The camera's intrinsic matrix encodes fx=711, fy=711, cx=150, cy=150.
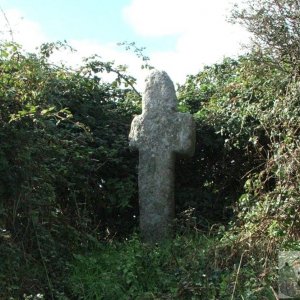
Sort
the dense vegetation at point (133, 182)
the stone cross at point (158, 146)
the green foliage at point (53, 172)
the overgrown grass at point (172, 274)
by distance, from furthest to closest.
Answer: the stone cross at point (158, 146)
the green foliage at point (53, 172)
the dense vegetation at point (133, 182)
the overgrown grass at point (172, 274)

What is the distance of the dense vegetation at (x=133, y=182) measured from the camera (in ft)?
22.5

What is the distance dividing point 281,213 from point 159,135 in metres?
2.46

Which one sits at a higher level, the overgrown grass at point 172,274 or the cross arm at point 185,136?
the cross arm at point 185,136

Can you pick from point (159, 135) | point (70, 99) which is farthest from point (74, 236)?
point (70, 99)

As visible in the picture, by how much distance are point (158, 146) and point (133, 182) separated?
2.47ft

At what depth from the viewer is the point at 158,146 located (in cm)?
926

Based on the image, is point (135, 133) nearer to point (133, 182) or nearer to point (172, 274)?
point (133, 182)

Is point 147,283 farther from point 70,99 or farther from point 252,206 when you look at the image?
point 70,99

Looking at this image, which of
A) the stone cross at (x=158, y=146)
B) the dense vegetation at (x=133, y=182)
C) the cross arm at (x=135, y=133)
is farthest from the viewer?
the cross arm at (x=135, y=133)

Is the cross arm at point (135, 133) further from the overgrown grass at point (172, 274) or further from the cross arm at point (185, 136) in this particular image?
the overgrown grass at point (172, 274)

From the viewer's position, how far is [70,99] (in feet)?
33.4

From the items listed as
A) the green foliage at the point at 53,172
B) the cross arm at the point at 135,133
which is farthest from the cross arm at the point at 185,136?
the green foliage at the point at 53,172

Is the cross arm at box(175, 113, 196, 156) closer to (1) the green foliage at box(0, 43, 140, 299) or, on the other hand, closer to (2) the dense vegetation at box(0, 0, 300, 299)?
(2) the dense vegetation at box(0, 0, 300, 299)

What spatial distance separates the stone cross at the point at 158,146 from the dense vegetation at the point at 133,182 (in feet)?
1.06
